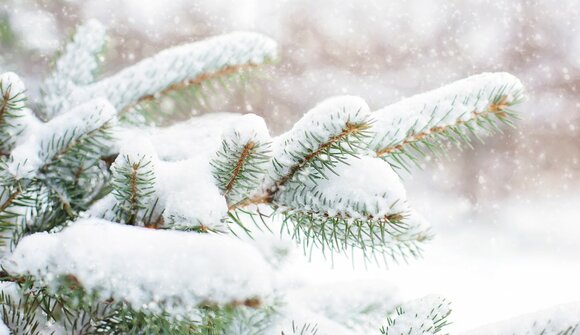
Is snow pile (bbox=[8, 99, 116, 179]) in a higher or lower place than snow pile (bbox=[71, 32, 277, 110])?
lower

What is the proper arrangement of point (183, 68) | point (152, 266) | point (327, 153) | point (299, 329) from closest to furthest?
point (152, 266)
point (327, 153)
point (299, 329)
point (183, 68)

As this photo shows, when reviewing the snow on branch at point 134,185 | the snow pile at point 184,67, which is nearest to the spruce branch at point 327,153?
the snow on branch at point 134,185

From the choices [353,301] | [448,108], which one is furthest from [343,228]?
[353,301]

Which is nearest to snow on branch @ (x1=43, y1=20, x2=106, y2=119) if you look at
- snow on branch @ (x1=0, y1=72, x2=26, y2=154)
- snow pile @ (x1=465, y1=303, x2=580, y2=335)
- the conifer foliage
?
the conifer foliage

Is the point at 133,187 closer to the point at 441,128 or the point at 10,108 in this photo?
the point at 10,108

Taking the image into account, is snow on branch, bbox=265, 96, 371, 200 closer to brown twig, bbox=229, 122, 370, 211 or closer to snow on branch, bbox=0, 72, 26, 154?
brown twig, bbox=229, 122, 370, 211

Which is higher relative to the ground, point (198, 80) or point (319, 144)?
point (198, 80)
